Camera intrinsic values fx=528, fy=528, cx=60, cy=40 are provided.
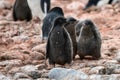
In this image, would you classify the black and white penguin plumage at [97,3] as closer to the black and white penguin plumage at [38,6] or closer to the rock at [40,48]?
the black and white penguin plumage at [38,6]

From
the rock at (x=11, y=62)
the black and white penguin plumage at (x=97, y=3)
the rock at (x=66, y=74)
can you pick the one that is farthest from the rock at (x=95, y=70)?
the black and white penguin plumage at (x=97, y=3)

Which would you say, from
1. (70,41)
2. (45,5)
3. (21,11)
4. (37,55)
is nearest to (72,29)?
(70,41)

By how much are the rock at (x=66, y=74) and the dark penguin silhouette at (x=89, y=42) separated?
3.10 ft

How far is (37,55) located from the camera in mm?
A: 6758

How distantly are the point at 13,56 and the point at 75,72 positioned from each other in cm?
136

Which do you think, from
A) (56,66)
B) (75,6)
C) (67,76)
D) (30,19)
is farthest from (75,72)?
(75,6)

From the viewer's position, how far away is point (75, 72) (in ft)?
18.3

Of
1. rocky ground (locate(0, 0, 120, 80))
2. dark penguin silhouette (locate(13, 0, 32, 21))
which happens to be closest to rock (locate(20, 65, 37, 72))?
rocky ground (locate(0, 0, 120, 80))

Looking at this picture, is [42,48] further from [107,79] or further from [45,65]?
[107,79]

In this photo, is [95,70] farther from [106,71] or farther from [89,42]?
[89,42]

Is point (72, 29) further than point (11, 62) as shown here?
Yes

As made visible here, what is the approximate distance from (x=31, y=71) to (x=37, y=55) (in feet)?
2.99

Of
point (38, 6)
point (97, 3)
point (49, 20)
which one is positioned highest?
point (49, 20)

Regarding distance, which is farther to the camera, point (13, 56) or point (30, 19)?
point (30, 19)
